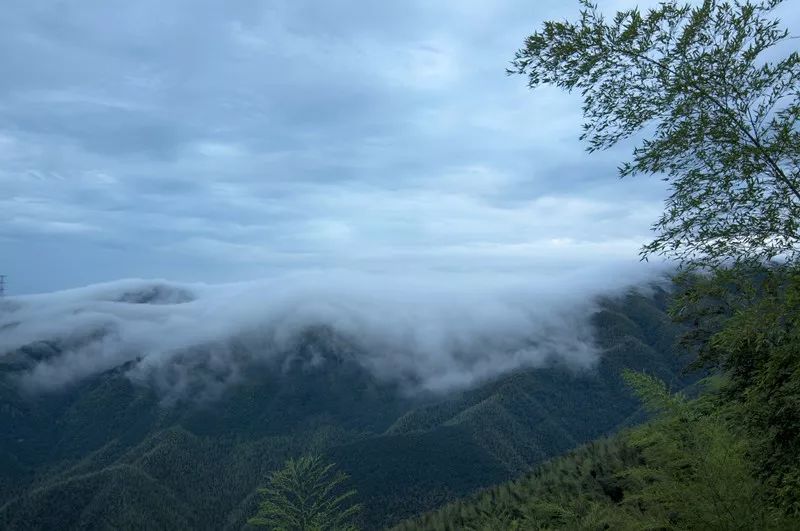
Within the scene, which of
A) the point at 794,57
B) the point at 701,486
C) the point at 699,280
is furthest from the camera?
the point at 701,486

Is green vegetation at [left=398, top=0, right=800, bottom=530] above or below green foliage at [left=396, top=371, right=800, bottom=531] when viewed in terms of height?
above

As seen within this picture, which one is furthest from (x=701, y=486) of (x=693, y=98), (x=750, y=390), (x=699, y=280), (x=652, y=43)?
(x=652, y=43)

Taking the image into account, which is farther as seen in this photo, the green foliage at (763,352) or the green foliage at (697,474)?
the green foliage at (697,474)

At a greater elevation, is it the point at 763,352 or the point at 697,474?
the point at 763,352

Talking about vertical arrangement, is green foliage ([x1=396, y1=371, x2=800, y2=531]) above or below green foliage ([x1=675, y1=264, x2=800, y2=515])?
below

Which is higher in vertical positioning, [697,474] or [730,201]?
[730,201]

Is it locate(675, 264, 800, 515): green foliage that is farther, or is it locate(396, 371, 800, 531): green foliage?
locate(396, 371, 800, 531): green foliage

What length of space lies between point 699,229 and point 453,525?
2086 inches

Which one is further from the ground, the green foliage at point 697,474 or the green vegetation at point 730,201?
the green vegetation at point 730,201

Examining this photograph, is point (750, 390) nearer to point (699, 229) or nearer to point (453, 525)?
point (699, 229)

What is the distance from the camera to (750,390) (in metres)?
8.67

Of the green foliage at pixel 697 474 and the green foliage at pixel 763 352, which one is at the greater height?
the green foliage at pixel 763 352

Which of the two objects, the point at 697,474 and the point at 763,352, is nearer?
the point at 763,352

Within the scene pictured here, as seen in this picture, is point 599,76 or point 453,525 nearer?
point 599,76
